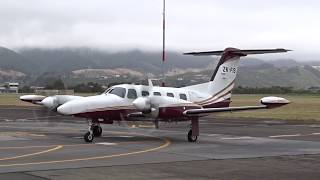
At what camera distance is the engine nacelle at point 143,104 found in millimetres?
24875

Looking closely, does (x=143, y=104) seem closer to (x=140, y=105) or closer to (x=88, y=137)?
(x=140, y=105)

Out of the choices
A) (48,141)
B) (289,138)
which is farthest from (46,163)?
(289,138)

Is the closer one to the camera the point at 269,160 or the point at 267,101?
the point at 269,160

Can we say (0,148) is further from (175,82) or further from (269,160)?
(175,82)

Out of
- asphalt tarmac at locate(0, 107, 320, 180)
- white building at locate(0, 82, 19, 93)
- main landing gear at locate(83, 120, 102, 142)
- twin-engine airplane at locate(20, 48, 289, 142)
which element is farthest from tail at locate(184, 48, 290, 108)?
white building at locate(0, 82, 19, 93)

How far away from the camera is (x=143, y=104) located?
81.8ft

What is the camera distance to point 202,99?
2881 centimetres

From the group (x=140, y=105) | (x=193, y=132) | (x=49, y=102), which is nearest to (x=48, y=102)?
(x=49, y=102)

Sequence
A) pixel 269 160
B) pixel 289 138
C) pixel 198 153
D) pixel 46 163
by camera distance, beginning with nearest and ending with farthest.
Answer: pixel 46 163
pixel 269 160
pixel 198 153
pixel 289 138

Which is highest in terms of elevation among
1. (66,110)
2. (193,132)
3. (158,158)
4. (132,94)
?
(132,94)

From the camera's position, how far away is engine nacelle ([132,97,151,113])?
2488 centimetres

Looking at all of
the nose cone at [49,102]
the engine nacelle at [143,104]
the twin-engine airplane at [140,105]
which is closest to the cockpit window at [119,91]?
the twin-engine airplane at [140,105]

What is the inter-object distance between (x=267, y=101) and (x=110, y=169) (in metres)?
12.5

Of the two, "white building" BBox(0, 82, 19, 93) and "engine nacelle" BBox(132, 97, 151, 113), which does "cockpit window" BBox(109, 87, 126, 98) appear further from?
"white building" BBox(0, 82, 19, 93)
